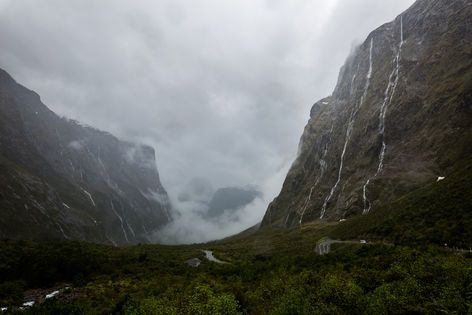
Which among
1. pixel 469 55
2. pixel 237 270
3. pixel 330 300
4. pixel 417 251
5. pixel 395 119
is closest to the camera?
pixel 330 300

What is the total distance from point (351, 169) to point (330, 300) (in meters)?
166

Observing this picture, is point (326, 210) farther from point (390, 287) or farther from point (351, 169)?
point (390, 287)

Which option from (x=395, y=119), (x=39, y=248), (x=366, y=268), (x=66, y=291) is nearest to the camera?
(x=366, y=268)

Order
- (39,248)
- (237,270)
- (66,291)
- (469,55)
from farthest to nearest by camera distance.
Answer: (469,55) < (39,248) < (237,270) < (66,291)

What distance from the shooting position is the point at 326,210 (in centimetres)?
19612

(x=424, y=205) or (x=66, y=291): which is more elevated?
(x=424, y=205)

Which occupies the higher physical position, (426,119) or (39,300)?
(426,119)

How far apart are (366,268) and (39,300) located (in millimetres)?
50236

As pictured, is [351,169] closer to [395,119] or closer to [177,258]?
[395,119]

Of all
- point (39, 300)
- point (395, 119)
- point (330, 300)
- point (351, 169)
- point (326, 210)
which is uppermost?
point (395, 119)

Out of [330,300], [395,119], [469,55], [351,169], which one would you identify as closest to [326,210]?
[351,169]

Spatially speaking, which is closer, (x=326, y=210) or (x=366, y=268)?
(x=366, y=268)

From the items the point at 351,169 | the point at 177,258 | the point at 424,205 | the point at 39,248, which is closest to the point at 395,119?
the point at 351,169

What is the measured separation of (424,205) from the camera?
306 feet
